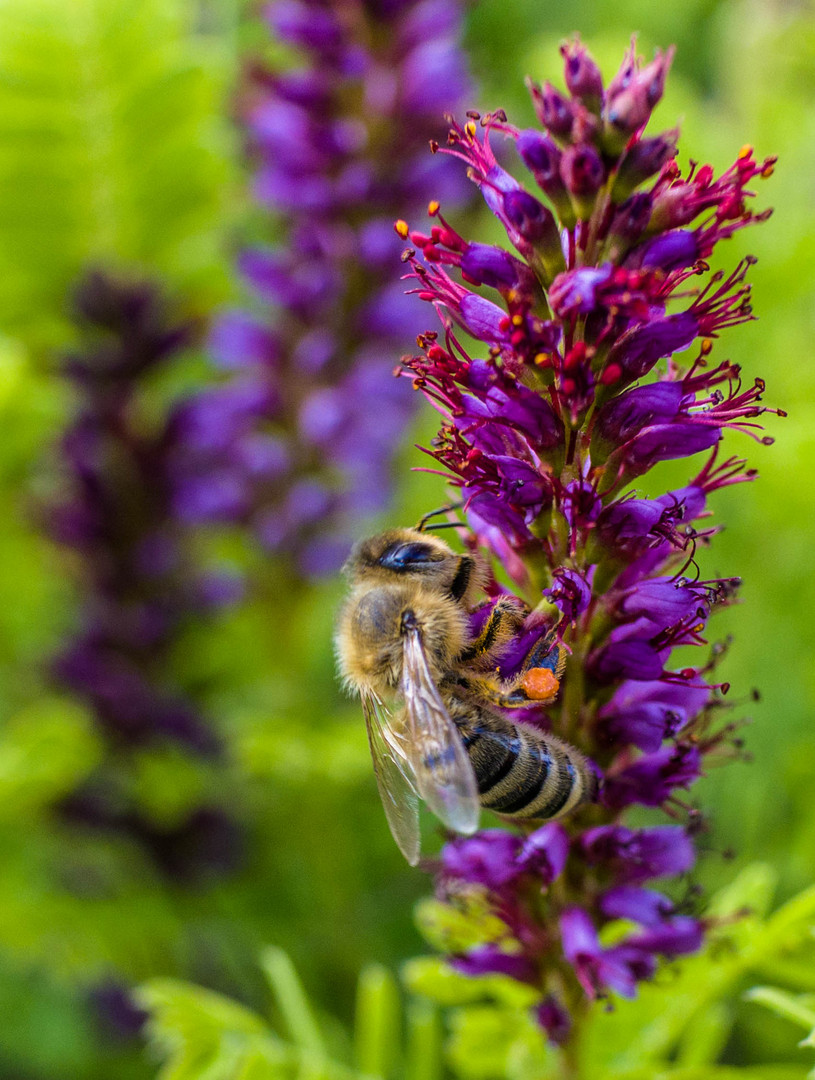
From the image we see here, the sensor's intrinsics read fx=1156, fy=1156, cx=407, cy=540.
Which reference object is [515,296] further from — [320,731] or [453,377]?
[320,731]

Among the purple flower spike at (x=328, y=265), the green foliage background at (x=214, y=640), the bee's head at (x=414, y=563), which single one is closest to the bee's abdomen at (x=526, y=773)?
the bee's head at (x=414, y=563)

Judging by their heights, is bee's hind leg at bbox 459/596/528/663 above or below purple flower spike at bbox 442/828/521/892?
above

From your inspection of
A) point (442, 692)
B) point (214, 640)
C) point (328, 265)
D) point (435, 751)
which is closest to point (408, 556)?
point (442, 692)

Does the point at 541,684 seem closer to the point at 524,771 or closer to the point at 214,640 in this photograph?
the point at 524,771

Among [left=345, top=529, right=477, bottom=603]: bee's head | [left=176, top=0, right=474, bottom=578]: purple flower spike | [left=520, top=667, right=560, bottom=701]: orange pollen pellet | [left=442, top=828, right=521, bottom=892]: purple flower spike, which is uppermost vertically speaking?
[left=176, top=0, right=474, bottom=578]: purple flower spike

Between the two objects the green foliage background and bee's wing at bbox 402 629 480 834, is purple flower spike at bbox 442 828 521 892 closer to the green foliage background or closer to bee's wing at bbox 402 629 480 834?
bee's wing at bbox 402 629 480 834

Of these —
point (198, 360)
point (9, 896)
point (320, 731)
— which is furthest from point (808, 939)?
point (198, 360)

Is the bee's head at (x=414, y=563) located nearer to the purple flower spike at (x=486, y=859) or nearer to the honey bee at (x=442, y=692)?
the honey bee at (x=442, y=692)

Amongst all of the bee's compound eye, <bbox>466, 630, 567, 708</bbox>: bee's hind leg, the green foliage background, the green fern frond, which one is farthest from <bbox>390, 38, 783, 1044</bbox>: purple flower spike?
the green fern frond
